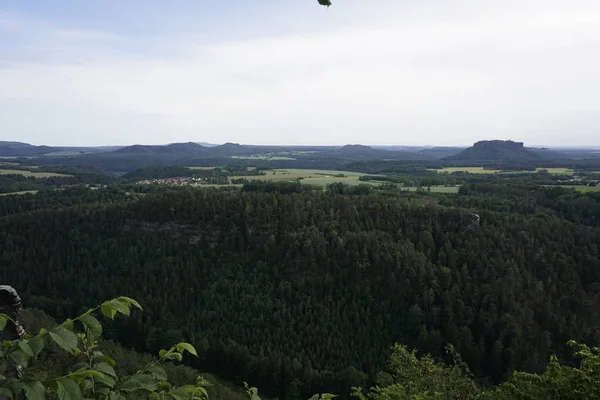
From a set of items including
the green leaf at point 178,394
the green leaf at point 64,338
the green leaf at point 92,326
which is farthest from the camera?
the green leaf at point 178,394

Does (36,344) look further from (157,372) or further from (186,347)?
(186,347)

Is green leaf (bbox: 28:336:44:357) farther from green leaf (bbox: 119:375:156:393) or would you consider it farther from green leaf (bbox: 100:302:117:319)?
green leaf (bbox: 119:375:156:393)

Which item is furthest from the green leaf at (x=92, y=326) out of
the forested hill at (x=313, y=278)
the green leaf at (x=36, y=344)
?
the forested hill at (x=313, y=278)

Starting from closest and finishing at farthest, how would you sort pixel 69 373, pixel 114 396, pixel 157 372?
pixel 69 373, pixel 114 396, pixel 157 372

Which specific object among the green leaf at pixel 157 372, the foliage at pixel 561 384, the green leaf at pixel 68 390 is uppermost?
the green leaf at pixel 68 390

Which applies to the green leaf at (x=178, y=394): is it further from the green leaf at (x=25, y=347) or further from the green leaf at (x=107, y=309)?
the green leaf at (x=25, y=347)

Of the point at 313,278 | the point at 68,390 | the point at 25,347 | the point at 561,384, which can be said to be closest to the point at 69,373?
the point at 68,390

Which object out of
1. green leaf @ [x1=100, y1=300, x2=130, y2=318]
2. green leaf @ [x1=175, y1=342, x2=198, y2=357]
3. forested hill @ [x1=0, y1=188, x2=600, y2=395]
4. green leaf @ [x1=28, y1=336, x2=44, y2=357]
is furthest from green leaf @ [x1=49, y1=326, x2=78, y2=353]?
forested hill @ [x1=0, y1=188, x2=600, y2=395]
